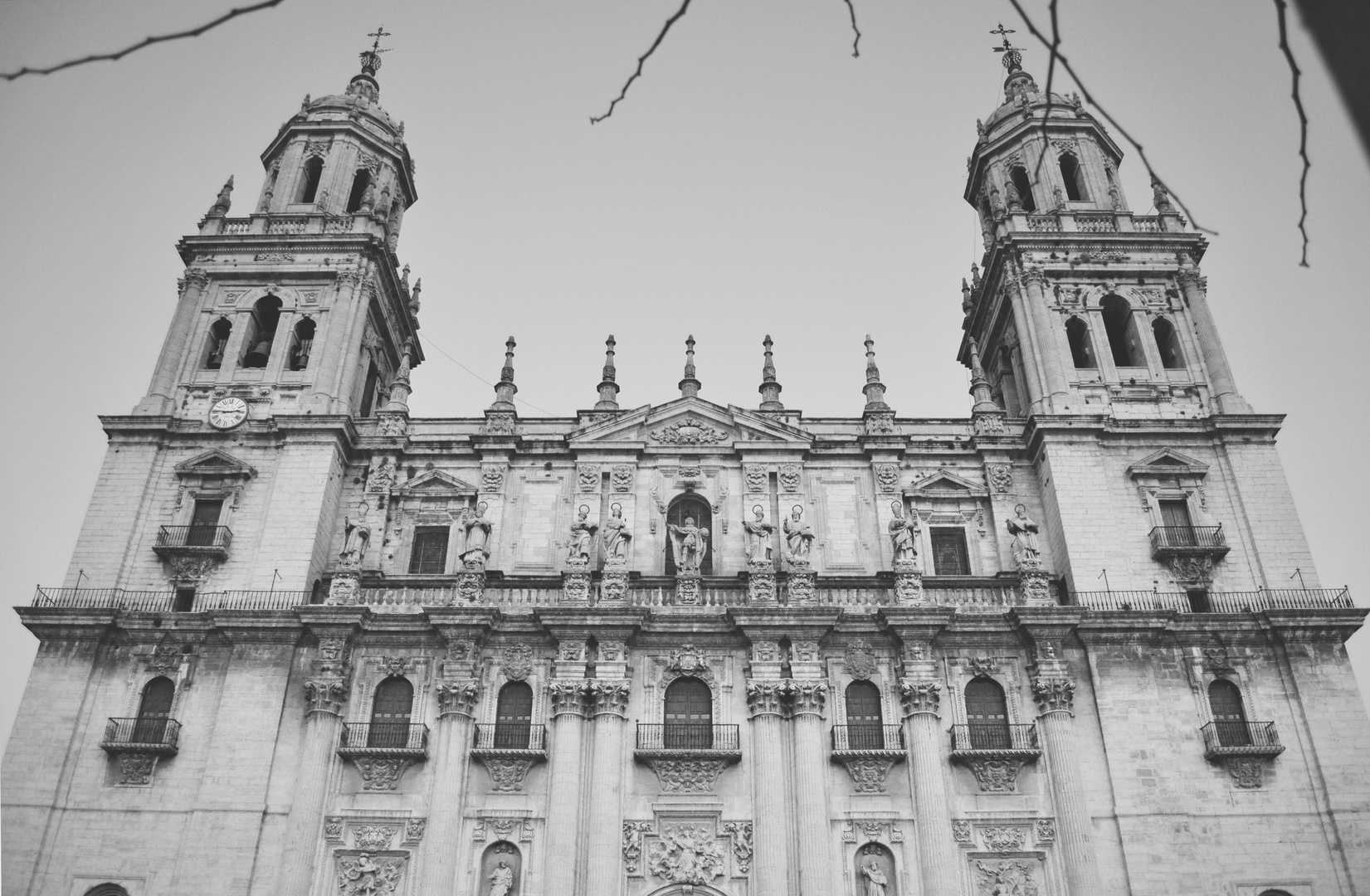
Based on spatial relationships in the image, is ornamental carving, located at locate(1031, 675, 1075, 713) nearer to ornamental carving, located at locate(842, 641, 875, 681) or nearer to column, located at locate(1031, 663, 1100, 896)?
column, located at locate(1031, 663, 1100, 896)

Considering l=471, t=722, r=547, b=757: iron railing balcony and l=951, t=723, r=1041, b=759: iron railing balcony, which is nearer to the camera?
l=951, t=723, r=1041, b=759: iron railing balcony

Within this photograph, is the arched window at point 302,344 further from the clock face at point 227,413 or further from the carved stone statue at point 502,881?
the carved stone statue at point 502,881

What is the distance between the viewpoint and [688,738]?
80.2 feet

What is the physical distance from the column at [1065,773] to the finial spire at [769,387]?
9.61 m

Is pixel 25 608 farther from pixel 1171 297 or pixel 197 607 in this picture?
pixel 1171 297

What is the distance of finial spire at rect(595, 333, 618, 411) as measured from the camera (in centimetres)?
3011

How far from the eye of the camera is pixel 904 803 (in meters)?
23.5

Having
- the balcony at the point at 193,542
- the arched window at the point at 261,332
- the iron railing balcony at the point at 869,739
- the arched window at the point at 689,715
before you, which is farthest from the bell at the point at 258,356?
the iron railing balcony at the point at 869,739

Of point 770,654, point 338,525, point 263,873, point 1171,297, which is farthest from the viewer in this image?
point 1171,297

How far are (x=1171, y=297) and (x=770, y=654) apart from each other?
15.6 metres

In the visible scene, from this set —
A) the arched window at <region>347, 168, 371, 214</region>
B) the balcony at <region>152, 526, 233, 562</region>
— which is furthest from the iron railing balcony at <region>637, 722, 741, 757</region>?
the arched window at <region>347, 168, 371, 214</region>

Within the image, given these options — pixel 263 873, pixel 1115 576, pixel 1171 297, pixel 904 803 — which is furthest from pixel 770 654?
pixel 1171 297

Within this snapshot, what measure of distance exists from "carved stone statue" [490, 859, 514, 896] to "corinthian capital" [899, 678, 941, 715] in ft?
29.9

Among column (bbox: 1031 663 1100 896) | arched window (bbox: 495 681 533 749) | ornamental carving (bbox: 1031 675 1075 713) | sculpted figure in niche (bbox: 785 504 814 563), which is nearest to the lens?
column (bbox: 1031 663 1100 896)
